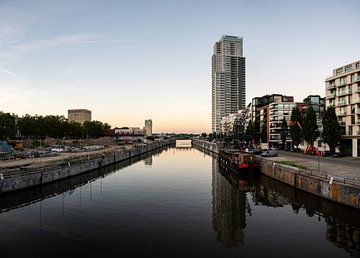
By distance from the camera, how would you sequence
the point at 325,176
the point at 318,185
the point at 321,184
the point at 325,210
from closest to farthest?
the point at 325,210 < the point at 321,184 < the point at 325,176 < the point at 318,185

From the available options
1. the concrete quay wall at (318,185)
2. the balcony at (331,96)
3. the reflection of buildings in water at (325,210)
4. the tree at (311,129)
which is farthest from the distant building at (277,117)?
the reflection of buildings in water at (325,210)

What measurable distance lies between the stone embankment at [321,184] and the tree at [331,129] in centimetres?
2653

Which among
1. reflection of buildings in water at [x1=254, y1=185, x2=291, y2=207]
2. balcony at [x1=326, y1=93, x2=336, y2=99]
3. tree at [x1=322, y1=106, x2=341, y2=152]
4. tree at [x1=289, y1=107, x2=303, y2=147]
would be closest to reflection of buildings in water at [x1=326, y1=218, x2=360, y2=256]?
reflection of buildings in water at [x1=254, y1=185, x2=291, y2=207]

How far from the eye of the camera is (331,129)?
83500 millimetres

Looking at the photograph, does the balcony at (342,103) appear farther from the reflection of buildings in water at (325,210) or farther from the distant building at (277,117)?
the distant building at (277,117)

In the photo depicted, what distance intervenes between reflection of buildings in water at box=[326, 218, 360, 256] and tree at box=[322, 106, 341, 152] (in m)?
54.8

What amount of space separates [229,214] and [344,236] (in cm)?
1353

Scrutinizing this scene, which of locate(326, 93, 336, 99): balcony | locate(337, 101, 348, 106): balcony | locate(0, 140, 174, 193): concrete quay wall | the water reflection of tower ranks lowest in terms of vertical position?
the water reflection of tower

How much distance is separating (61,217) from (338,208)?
112 feet

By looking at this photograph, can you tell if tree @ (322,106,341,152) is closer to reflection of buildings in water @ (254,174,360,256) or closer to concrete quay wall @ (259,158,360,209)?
concrete quay wall @ (259,158,360,209)

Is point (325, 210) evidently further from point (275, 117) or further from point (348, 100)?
point (275, 117)

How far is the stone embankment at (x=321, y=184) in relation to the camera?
3819 centimetres

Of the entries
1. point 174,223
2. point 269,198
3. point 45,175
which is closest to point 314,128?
point 269,198

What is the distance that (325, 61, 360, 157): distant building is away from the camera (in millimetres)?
84188
